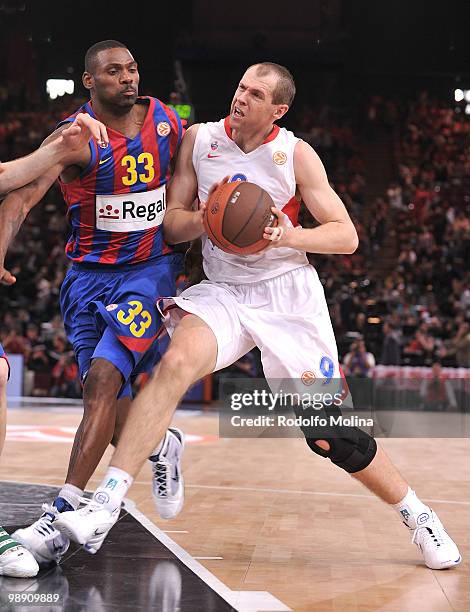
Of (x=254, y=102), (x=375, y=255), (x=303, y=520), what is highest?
Result: (x=254, y=102)

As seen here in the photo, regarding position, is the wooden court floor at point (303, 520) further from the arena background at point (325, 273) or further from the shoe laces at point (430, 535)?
the shoe laces at point (430, 535)

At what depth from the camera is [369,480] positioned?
154 inches

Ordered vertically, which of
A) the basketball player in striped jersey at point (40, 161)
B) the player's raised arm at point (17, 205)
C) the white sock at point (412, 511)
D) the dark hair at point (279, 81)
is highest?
the dark hair at point (279, 81)

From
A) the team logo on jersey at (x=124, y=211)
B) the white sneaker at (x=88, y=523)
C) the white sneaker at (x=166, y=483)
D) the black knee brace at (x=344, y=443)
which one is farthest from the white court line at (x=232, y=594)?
the team logo on jersey at (x=124, y=211)

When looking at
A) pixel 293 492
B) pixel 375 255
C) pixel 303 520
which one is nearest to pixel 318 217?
pixel 303 520

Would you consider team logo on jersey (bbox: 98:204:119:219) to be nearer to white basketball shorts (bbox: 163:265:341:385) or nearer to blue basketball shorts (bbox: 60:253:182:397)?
blue basketball shorts (bbox: 60:253:182:397)

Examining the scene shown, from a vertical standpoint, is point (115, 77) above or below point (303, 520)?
above

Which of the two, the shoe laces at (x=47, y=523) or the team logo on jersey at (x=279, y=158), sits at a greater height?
the team logo on jersey at (x=279, y=158)

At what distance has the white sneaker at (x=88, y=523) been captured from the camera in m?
3.21

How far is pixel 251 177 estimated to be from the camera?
4047 millimetres

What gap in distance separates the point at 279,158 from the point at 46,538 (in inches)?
Answer: 72.4

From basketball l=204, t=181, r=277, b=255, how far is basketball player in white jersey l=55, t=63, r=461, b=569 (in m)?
0.06

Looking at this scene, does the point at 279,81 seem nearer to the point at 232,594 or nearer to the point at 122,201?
the point at 122,201

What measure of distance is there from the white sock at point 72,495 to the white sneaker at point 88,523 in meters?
0.26
